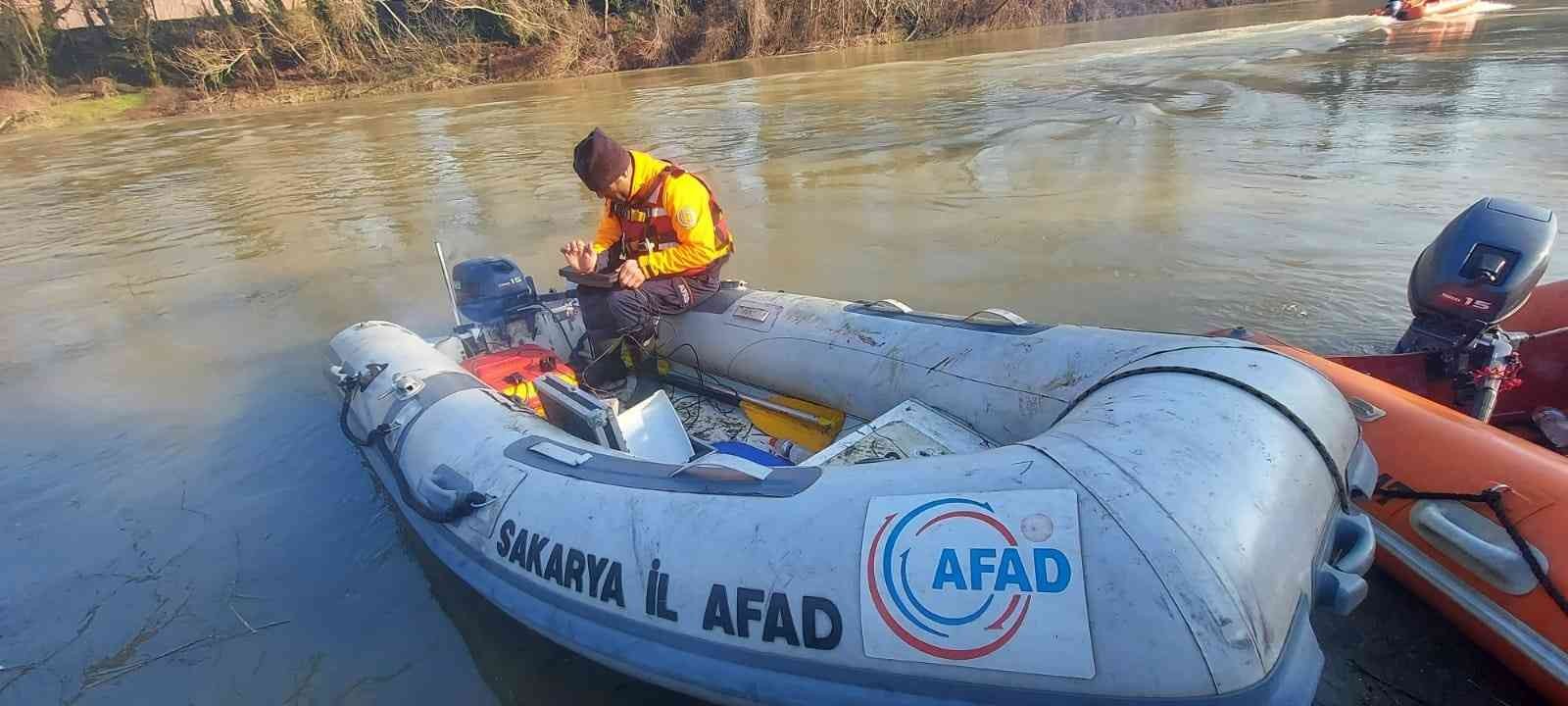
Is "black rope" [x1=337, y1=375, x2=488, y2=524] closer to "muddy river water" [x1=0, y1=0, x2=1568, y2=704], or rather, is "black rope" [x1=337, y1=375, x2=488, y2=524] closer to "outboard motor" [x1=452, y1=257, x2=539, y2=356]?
"muddy river water" [x1=0, y1=0, x2=1568, y2=704]

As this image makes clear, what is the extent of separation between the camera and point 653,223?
10.9 ft

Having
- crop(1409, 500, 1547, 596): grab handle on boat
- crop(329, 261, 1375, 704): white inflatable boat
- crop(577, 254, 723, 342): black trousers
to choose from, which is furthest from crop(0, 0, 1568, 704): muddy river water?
crop(577, 254, 723, 342): black trousers

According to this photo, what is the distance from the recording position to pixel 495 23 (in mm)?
22516

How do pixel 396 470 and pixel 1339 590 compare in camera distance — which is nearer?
pixel 1339 590

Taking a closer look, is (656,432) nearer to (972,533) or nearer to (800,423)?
(800,423)

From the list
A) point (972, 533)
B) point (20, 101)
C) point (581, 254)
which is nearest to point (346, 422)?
point (581, 254)

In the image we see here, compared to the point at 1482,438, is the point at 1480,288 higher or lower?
higher

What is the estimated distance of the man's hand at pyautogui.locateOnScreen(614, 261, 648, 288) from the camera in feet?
10.6

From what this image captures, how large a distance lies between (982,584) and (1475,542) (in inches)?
51.8

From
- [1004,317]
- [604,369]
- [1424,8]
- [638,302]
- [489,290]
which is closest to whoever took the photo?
[1004,317]

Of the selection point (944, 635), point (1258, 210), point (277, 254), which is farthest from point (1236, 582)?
point (277, 254)

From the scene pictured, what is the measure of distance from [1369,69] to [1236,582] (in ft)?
44.4

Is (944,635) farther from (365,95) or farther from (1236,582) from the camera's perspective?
(365,95)

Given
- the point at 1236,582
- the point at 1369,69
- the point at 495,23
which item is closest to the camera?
the point at 1236,582
